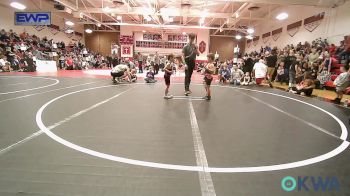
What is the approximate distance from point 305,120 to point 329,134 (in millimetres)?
842

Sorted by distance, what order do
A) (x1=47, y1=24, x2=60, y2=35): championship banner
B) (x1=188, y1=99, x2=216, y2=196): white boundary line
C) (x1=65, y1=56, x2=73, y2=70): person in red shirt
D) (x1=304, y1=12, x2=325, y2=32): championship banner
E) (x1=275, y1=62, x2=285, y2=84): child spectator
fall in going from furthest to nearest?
(x1=47, y1=24, x2=60, y2=35): championship banner
(x1=65, y1=56, x2=73, y2=70): person in red shirt
(x1=304, y1=12, x2=325, y2=32): championship banner
(x1=275, y1=62, x2=285, y2=84): child spectator
(x1=188, y1=99, x2=216, y2=196): white boundary line

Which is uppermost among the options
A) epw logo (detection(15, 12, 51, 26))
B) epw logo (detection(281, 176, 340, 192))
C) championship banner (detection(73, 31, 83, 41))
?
championship banner (detection(73, 31, 83, 41))

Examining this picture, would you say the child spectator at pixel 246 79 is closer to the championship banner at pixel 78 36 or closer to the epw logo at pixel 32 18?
the epw logo at pixel 32 18

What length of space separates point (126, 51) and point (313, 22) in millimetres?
19858

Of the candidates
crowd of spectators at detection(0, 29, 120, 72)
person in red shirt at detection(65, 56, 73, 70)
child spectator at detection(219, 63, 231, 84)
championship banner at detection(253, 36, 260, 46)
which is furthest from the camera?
championship banner at detection(253, 36, 260, 46)

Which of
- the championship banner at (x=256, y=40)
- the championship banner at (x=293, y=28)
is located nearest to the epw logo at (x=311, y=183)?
the championship banner at (x=293, y=28)

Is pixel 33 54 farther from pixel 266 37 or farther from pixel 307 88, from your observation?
pixel 266 37

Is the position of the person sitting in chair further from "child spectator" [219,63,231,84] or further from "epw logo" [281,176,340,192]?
"epw logo" [281,176,340,192]

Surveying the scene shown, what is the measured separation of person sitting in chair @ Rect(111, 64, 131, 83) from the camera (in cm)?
994

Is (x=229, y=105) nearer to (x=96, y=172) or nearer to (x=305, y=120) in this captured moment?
(x=305, y=120)

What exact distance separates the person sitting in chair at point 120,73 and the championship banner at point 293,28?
40.5 feet

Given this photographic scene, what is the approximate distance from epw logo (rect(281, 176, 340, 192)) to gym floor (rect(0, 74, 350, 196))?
4 cm

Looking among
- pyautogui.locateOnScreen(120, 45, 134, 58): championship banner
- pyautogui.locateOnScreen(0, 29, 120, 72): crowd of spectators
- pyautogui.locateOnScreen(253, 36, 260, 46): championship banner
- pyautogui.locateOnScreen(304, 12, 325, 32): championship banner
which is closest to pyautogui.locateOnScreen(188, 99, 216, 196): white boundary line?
pyautogui.locateOnScreen(304, 12, 325, 32): championship banner

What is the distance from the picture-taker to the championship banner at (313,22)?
45.9 ft
